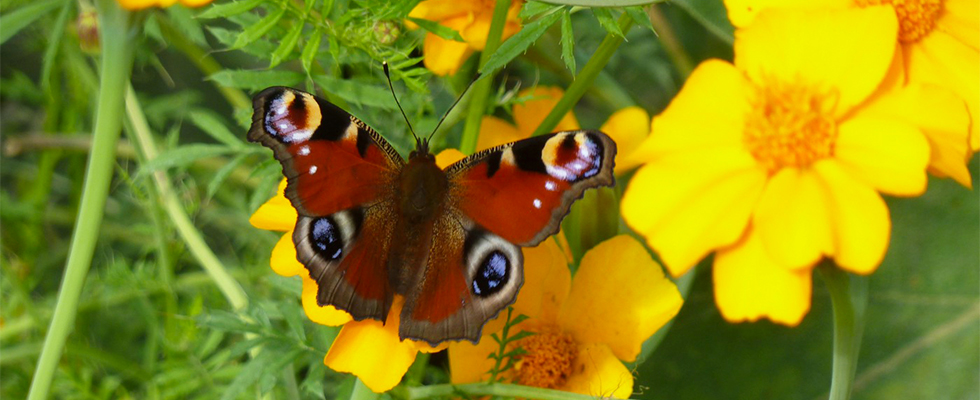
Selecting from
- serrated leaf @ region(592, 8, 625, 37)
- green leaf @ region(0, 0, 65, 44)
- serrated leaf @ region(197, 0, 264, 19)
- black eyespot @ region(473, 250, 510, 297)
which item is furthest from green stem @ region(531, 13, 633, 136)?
green leaf @ region(0, 0, 65, 44)

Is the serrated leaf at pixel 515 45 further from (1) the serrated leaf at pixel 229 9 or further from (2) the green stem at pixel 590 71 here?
(1) the serrated leaf at pixel 229 9

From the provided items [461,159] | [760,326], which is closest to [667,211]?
[461,159]

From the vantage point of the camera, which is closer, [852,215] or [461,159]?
[852,215]

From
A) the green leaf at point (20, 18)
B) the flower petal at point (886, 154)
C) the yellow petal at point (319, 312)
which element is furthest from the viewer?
the green leaf at point (20, 18)

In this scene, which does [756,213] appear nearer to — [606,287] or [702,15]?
[606,287]

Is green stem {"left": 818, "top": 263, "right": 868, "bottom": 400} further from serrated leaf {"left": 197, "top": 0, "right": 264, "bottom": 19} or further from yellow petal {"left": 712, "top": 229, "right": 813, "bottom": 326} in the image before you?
serrated leaf {"left": 197, "top": 0, "right": 264, "bottom": 19}

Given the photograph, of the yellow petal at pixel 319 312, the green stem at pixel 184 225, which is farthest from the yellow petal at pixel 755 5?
the green stem at pixel 184 225
